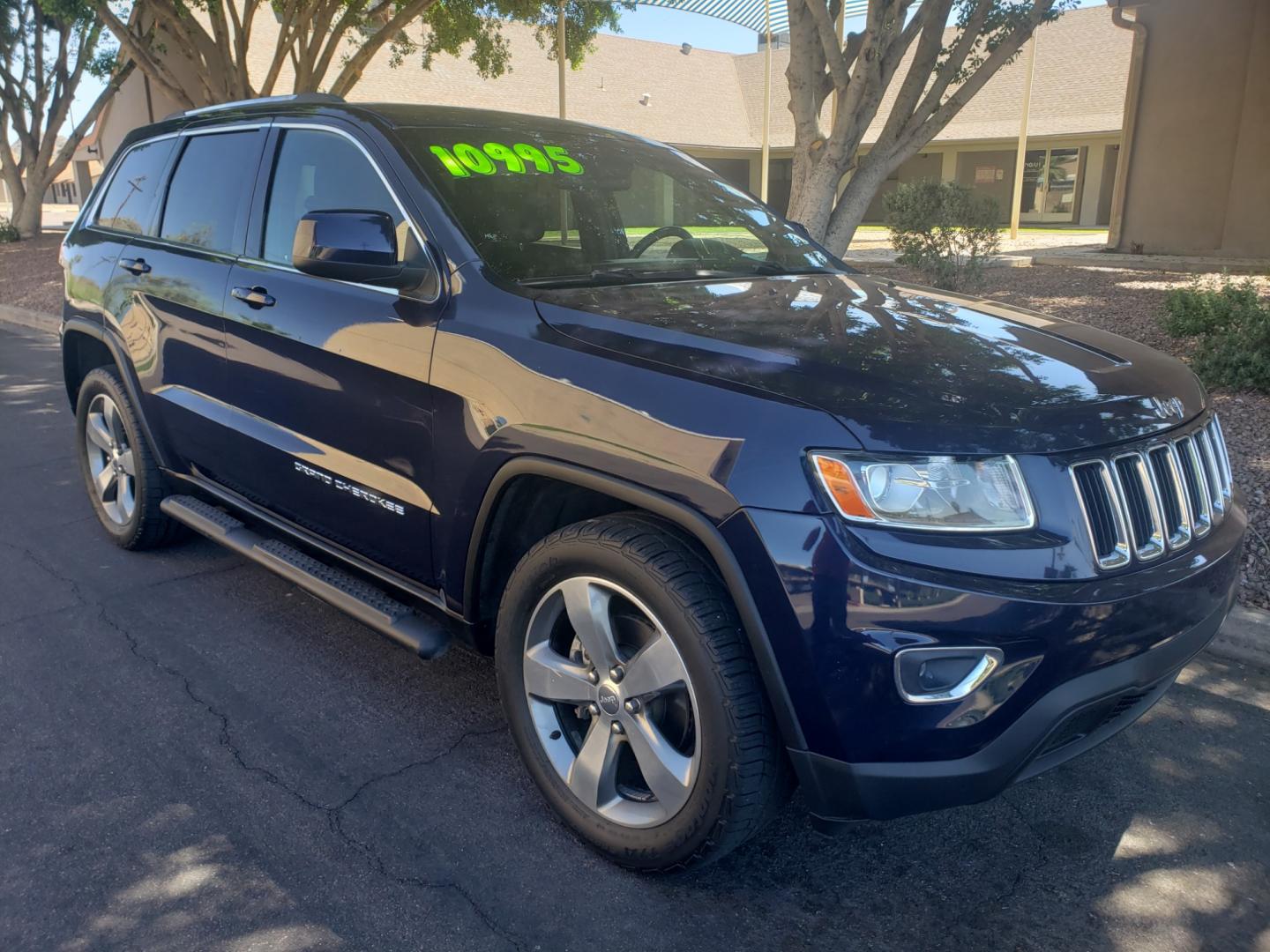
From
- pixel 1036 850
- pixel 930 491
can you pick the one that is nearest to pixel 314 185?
pixel 930 491

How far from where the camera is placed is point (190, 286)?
3979mm

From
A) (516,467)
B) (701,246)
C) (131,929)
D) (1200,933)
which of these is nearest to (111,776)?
(131,929)

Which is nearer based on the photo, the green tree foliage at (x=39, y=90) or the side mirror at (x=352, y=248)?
the side mirror at (x=352, y=248)

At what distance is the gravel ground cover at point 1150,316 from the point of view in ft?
14.8

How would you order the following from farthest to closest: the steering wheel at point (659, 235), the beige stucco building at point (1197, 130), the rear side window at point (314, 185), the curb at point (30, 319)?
the beige stucco building at point (1197, 130) → the curb at point (30, 319) → the steering wheel at point (659, 235) → the rear side window at point (314, 185)

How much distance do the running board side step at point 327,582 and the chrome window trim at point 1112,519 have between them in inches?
72.2

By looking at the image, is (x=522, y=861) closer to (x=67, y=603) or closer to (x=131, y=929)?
(x=131, y=929)

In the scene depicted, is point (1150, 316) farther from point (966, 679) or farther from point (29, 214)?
point (29, 214)

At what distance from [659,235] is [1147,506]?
6.91ft

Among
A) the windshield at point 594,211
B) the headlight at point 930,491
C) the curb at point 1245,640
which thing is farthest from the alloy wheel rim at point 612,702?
the curb at point 1245,640

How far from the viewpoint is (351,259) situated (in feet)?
9.86

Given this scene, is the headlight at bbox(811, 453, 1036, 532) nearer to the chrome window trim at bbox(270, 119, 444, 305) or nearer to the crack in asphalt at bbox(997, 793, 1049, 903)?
the crack in asphalt at bbox(997, 793, 1049, 903)

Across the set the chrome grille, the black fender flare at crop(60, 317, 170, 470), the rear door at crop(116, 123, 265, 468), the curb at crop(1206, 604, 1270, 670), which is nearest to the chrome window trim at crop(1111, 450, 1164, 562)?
the chrome grille

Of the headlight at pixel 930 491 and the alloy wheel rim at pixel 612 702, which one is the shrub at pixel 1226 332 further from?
the alloy wheel rim at pixel 612 702
